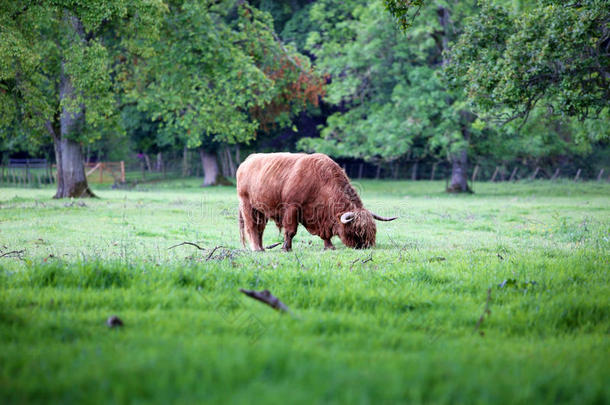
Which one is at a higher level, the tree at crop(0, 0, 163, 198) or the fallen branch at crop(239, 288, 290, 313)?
the tree at crop(0, 0, 163, 198)

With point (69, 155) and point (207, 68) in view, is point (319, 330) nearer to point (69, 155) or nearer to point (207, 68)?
point (207, 68)

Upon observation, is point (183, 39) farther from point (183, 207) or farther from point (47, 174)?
point (47, 174)

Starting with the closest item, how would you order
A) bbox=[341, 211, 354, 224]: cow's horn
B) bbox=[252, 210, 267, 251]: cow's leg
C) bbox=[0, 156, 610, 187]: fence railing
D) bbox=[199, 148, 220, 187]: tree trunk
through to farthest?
1. bbox=[341, 211, 354, 224]: cow's horn
2. bbox=[252, 210, 267, 251]: cow's leg
3. bbox=[199, 148, 220, 187]: tree trunk
4. bbox=[0, 156, 610, 187]: fence railing

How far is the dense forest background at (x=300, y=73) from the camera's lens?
1570cm

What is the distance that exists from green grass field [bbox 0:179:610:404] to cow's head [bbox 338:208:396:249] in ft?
5.15

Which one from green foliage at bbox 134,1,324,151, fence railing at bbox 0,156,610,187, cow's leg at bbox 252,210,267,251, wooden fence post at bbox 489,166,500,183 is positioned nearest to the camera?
cow's leg at bbox 252,210,267,251

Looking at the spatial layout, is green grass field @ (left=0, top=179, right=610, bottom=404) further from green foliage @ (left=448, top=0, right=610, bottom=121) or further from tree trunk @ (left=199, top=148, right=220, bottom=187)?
tree trunk @ (left=199, top=148, right=220, bottom=187)

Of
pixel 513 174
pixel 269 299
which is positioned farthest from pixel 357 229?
pixel 513 174

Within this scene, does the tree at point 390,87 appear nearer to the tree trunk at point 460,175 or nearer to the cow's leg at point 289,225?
the tree trunk at point 460,175

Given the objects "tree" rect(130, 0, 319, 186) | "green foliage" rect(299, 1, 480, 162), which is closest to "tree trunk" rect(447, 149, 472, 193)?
"green foliage" rect(299, 1, 480, 162)

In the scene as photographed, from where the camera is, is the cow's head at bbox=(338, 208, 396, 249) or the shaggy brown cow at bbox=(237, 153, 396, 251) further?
the shaggy brown cow at bbox=(237, 153, 396, 251)

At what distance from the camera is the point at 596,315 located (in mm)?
4750

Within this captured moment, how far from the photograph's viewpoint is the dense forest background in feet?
51.5

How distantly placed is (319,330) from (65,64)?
62.2 feet
